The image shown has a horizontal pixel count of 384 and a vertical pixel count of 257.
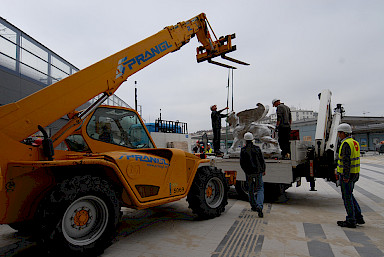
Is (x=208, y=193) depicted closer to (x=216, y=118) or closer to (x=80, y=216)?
(x=80, y=216)

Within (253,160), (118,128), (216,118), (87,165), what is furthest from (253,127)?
(87,165)

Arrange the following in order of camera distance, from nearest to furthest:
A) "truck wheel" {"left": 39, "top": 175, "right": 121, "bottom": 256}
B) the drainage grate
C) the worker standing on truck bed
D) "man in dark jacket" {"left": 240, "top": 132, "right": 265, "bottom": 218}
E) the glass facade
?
"truck wheel" {"left": 39, "top": 175, "right": 121, "bottom": 256}, the drainage grate, "man in dark jacket" {"left": 240, "top": 132, "right": 265, "bottom": 218}, the worker standing on truck bed, the glass facade

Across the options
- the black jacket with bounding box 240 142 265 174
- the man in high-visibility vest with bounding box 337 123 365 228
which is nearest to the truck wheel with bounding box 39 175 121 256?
the black jacket with bounding box 240 142 265 174

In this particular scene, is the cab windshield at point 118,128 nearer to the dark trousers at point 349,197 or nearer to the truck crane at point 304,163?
the truck crane at point 304,163

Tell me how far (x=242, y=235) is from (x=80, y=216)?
256 centimetres

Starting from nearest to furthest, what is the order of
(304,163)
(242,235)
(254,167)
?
1. (242,235)
2. (254,167)
3. (304,163)

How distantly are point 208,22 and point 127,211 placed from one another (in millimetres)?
5010

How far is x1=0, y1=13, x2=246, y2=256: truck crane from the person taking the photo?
3082 mm

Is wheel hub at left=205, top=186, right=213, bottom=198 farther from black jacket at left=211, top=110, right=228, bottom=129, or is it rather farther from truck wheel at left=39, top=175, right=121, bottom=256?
black jacket at left=211, top=110, right=228, bottom=129

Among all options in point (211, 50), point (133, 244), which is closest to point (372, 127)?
point (211, 50)

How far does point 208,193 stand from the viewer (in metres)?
5.59

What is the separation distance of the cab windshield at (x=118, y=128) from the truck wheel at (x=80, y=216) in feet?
3.33

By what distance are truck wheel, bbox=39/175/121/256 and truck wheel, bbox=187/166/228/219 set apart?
187 cm

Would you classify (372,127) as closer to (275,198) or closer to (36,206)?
(275,198)
